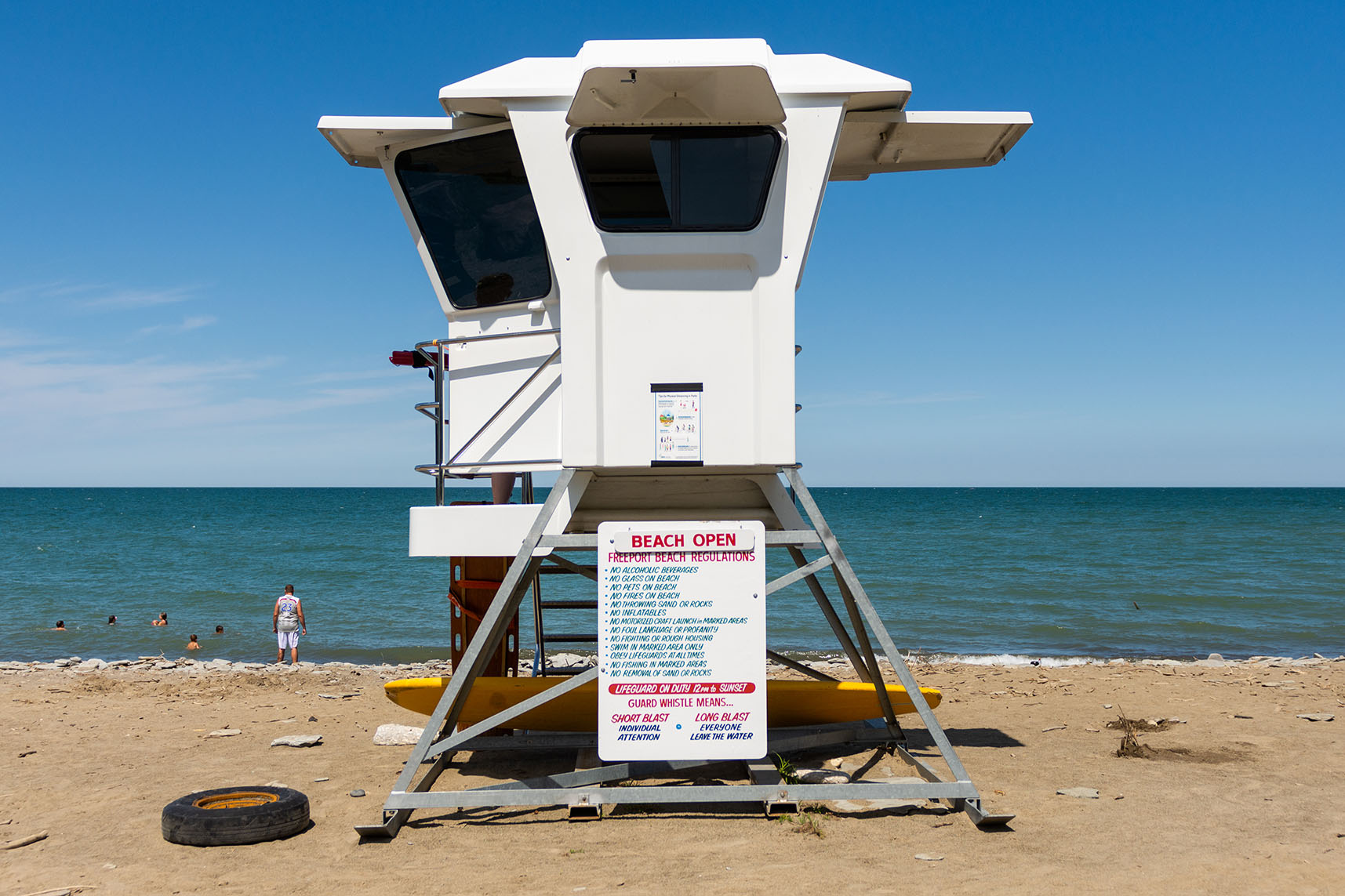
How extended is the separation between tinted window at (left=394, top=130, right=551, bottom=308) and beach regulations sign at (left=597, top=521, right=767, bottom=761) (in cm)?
242

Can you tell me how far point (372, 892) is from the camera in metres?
5.54

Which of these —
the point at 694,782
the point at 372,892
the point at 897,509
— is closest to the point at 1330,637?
the point at 694,782

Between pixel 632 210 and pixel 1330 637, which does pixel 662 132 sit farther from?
pixel 1330 637

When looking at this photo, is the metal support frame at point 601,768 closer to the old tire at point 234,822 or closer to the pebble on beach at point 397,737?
the old tire at point 234,822

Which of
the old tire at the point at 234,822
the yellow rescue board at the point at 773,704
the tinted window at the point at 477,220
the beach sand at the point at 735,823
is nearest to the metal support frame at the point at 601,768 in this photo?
the beach sand at the point at 735,823

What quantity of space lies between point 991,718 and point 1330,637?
599 inches

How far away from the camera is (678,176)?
22.2ft

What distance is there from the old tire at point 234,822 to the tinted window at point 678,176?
14.6 ft

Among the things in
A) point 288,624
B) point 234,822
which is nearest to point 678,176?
point 234,822

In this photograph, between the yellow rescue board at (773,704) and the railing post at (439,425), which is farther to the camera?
the yellow rescue board at (773,704)

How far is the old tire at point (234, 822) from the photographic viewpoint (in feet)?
21.1

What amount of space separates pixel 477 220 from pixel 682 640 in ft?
12.2

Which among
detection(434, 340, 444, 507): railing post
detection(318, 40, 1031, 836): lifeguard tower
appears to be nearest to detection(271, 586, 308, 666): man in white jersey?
detection(434, 340, 444, 507): railing post

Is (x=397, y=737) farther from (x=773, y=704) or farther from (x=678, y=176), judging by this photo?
(x=678, y=176)
